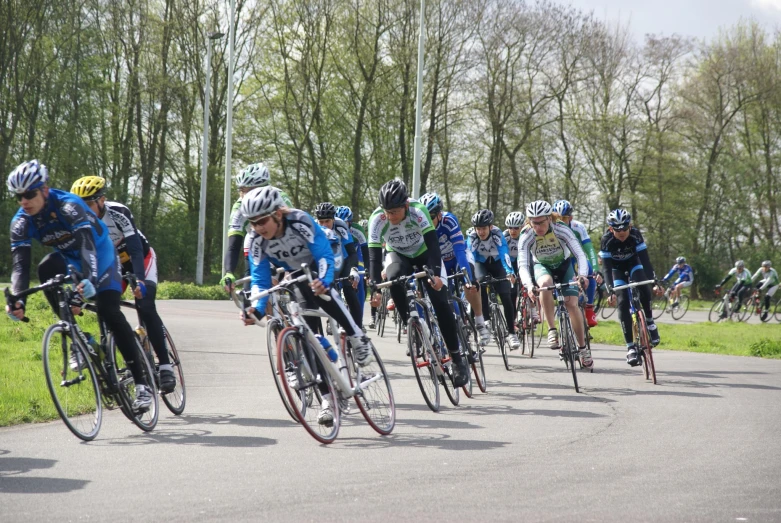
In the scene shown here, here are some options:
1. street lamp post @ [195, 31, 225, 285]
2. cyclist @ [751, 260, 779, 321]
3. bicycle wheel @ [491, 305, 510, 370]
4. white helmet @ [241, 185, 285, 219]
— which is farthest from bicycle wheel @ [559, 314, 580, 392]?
street lamp post @ [195, 31, 225, 285]

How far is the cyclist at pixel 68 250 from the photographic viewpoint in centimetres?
675

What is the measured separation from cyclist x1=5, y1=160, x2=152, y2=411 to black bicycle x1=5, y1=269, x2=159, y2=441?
6 centimetres

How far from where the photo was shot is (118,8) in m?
40.6

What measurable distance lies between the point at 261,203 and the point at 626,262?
20.2 feet

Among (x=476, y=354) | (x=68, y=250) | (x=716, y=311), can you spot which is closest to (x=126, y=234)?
(x=68, y=250)

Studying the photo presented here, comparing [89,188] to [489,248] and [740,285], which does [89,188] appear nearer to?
[489,248]

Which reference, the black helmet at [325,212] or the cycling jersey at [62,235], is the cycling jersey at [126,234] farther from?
the black helmet at [325,212]

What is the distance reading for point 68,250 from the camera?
23.8 ft

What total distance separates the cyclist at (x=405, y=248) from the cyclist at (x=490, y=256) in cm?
410

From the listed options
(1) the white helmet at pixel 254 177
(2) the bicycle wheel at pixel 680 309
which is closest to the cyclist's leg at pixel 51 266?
(1) the white helmet at pixel 254 177

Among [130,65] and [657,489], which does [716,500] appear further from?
[130,65]

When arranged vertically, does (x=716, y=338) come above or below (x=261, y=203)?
below

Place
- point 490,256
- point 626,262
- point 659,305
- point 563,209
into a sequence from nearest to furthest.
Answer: point 626,262
point 563,209
point 490,256
point 659,305

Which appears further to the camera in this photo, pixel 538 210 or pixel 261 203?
pixel 538 210
